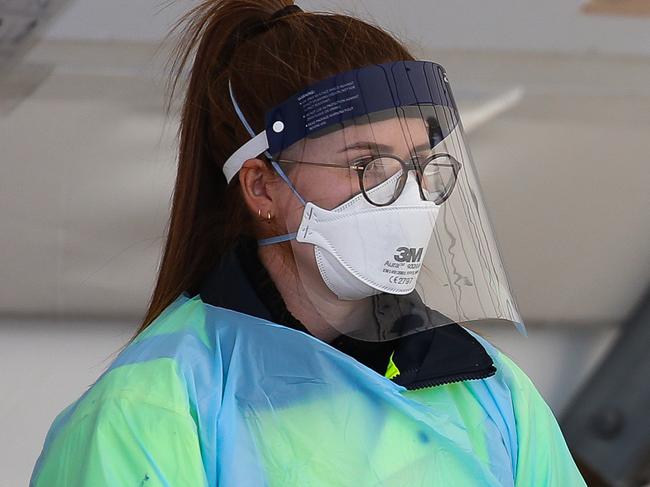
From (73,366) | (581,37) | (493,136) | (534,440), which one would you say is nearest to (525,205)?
(493,136)

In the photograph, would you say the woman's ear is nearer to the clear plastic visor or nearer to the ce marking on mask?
the clear plastic visor

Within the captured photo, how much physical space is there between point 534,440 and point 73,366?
1414mm

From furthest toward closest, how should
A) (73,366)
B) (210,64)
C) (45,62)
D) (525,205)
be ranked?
(525,205) < (73,366) < (45,62) < (210,64)

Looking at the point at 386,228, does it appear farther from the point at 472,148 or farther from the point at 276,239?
the point at 472,148

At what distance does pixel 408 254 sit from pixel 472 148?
1.40 metres

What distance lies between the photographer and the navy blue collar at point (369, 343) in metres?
1.29

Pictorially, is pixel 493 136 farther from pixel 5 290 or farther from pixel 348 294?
pixel 348 294

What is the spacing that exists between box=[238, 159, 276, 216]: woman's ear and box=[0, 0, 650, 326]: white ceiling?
1.04 m

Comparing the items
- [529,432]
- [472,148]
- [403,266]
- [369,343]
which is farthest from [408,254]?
[472,148]

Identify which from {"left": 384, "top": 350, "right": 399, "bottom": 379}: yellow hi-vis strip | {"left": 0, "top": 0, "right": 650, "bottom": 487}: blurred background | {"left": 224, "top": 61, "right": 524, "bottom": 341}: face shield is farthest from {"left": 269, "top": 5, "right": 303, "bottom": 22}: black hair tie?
{"left": 0, "top": 0, "right": 650, "bottom": 487}: blurred background

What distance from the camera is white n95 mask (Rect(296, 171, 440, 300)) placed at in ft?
4.15

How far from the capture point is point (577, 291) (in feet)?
9.50

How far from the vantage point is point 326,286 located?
1300 mm

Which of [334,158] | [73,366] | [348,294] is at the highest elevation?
[334,158]
